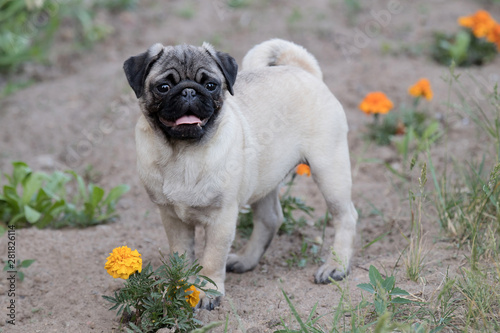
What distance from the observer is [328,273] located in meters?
4.13

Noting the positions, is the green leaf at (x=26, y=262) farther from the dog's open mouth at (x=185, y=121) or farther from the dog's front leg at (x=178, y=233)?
the dog's open mouth at (x=185, y=121)

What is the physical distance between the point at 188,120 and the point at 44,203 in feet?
7.54

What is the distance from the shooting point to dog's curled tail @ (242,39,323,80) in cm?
458

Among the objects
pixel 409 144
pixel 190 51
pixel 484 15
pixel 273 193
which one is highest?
pixel 190 51

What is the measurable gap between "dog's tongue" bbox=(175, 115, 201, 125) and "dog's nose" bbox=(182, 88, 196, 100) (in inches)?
4.7

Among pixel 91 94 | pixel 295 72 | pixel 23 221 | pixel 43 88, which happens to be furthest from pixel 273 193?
pixel 43 88

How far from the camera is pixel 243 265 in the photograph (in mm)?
4418

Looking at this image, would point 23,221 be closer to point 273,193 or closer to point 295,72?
point 273,193

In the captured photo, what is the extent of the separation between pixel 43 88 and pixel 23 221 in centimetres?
326

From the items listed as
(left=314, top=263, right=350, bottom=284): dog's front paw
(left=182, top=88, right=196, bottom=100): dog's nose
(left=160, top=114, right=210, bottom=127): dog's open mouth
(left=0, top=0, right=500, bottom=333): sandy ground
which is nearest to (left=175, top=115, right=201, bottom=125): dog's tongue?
(left=160, top=114, right=210, bottom=127): dog's open mouth

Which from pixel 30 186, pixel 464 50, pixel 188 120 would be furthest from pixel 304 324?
pixel 464 50

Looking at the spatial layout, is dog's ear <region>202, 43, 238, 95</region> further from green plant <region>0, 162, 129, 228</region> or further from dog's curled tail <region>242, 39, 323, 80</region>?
green plant <region>0, 162, 129, 228</region>

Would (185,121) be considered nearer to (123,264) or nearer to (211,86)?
(211,86)

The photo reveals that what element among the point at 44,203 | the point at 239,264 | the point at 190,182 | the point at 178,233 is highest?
the point at 190,182
